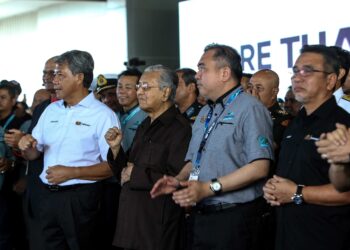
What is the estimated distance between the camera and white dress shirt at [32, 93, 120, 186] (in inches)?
187

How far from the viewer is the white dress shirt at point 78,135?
15.6 ft

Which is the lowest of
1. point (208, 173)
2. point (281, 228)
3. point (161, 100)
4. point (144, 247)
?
point (144, 247)

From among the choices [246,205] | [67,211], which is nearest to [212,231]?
[246,205]

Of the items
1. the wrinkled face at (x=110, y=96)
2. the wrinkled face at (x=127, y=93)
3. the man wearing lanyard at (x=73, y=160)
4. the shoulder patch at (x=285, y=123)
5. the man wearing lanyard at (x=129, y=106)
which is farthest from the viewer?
the wrinkled face at (x=110, y=96)

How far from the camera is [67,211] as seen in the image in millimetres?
4711

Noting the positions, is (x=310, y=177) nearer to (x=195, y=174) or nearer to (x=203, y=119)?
(x=195, y=174)

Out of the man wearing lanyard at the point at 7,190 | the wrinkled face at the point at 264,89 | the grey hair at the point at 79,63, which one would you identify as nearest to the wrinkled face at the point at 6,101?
the man wearing lanyard at the point at 7,190

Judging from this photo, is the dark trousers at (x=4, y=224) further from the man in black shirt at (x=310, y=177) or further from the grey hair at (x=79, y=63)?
the man in black shirt at (x=310, y=177)

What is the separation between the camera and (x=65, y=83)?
488 centimetres

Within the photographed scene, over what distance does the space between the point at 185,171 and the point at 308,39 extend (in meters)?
3.56

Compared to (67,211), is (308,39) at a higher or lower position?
higher

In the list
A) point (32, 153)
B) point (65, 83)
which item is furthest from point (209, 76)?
point (32, 153)

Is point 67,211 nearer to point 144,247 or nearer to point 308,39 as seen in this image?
point 144,247

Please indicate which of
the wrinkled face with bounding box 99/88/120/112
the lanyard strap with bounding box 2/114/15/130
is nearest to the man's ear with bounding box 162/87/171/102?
the wrinkled face with bounding box 99/88/120/112
